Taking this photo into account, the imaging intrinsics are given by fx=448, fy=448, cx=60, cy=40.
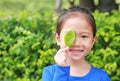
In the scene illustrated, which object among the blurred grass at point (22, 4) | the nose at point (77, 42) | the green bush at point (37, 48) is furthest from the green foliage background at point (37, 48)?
the blurred grass at point (22, 4)

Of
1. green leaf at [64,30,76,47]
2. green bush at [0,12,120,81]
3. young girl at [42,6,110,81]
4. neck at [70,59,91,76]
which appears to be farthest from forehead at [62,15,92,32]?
green bush at [0,12,120,81]

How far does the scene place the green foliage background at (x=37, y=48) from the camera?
4.56 metres

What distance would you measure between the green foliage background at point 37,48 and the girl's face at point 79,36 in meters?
1.59

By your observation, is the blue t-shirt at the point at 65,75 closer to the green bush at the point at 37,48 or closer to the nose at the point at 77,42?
the nose at the point at 77,42

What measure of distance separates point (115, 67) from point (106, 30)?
1.57 ft

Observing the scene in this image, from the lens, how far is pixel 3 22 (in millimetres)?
5254

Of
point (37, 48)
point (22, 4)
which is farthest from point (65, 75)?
point (22, 4)

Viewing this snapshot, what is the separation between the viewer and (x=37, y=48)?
4824 millimetres

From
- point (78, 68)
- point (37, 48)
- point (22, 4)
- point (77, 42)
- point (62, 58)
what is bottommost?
point (22, 4)

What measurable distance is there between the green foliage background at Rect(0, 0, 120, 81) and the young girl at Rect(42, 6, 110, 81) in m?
1.51

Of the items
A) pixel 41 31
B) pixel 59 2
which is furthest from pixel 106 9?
pixel 41 31

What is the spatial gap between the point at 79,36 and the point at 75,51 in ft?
0.33

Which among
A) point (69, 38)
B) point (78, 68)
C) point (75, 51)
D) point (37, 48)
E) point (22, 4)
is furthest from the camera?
point (22, 4)

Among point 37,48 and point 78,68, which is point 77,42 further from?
point 37,48
